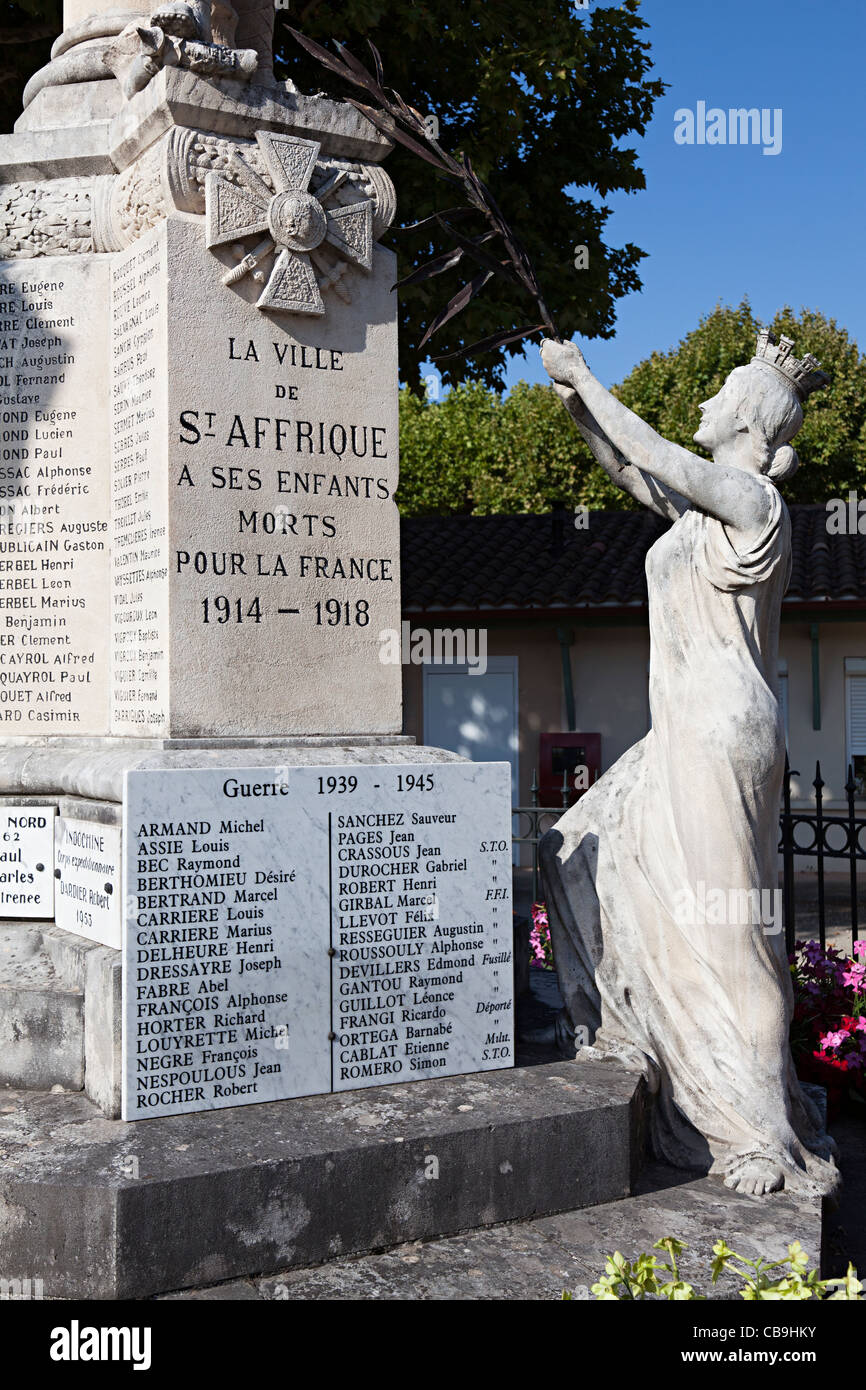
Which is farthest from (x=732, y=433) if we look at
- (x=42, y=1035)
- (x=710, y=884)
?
(x=42, y=1035)

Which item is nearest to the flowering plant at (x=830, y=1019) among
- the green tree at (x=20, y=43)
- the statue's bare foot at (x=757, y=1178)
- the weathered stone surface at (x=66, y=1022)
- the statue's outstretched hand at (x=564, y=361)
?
the statue's bare foot at (x=757, y=1178)

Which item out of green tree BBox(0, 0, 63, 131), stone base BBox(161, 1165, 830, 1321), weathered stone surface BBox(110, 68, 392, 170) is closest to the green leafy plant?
stone base BBox(161, 1165, 830, 1321)

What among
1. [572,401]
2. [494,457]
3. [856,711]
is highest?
[494,457]

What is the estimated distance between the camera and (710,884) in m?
3.93

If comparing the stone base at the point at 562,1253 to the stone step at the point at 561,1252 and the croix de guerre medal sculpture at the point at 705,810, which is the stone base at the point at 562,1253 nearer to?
the stone step at the point at 561,1252

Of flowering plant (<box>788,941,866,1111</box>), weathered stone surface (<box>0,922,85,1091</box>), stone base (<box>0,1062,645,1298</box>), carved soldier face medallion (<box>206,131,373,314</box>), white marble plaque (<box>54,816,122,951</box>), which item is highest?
carved soldier face medallion (<box>206,131,373,314</box>)

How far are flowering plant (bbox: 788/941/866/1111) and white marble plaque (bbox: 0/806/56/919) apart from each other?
3.24m

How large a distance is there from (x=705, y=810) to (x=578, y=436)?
85.8ft

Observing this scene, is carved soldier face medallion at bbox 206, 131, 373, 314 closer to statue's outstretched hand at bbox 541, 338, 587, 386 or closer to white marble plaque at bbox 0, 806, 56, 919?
statue's outstretched hand at bbox 541, 338, 587, 386

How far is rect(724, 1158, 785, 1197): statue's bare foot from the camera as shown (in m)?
3.61

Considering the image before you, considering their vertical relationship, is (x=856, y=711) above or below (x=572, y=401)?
below

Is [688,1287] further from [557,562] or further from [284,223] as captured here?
[557,562]

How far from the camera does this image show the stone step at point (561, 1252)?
3.01 meters
